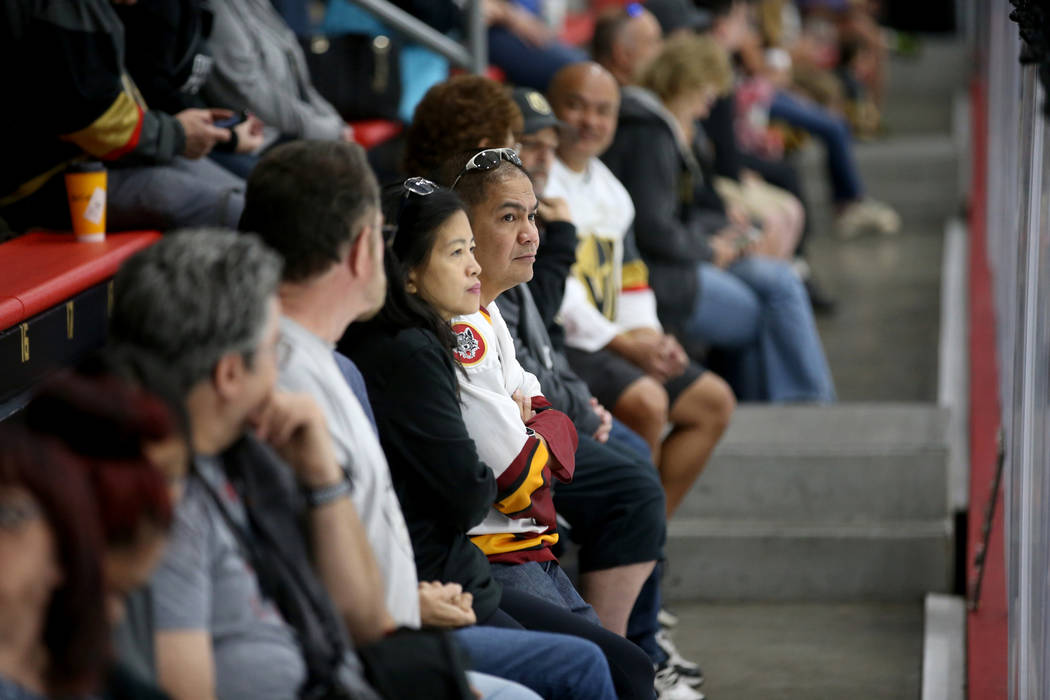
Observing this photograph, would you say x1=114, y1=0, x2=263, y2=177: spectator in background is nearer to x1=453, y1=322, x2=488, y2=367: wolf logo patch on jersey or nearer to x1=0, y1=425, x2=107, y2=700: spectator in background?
x1=453, y1=322, x2=488, y2=367: wolf logo patch on jersey

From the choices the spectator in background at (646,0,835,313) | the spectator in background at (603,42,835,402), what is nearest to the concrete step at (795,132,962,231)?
the spectator in background at (646,0,835,313)

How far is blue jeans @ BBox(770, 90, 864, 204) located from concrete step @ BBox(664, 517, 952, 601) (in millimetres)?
4136

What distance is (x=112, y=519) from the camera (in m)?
1.56

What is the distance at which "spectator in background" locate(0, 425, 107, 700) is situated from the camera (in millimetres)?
Answer: 1481

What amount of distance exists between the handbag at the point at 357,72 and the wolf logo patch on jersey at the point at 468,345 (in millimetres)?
2155

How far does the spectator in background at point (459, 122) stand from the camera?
3.24 metres

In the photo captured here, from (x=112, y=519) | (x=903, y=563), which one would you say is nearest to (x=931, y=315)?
(x=903, y=563)

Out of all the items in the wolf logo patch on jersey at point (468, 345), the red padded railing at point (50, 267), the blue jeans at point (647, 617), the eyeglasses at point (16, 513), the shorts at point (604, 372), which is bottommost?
the blue jeans at point (647, 617)

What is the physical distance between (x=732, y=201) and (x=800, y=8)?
4.69 meters

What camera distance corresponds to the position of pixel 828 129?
314 inches

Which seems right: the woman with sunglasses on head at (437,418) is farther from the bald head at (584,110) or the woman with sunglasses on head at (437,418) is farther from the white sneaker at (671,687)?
the bald head at (584,110)

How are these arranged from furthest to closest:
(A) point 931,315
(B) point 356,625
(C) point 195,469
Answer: (A) point 931,315 → (B) point 356,625 → (C) point 195,469

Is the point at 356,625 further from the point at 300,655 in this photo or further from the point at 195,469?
the point at 195,469

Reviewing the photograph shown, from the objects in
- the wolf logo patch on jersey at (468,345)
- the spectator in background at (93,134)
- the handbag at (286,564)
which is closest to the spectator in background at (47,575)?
the handbag at (286,564)
